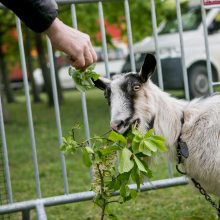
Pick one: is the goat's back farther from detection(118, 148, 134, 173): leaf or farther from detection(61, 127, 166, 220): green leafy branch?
detection(118, 148, 134, 173): leaf

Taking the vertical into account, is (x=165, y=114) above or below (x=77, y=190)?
above

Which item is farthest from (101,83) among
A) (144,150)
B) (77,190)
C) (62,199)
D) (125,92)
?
(77,190)

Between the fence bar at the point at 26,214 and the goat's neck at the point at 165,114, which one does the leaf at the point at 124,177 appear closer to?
the goat's neck at the point at 165,114

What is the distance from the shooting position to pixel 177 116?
3.56 metres

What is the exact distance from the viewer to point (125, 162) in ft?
9.55

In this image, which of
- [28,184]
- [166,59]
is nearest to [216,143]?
[28,184]

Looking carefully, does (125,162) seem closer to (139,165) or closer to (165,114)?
(139,165)

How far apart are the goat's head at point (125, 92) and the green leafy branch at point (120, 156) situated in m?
0.09

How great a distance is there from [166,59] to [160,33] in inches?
94.8

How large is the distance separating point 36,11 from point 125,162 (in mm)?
1258

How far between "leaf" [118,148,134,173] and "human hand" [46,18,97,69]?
902 mm

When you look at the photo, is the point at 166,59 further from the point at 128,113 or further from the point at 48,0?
the point at 48,0

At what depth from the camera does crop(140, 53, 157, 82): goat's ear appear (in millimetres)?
3229

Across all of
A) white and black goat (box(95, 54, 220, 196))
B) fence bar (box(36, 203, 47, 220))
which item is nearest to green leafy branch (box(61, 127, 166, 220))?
white and black goat (box(95, 54, 220, 196))
